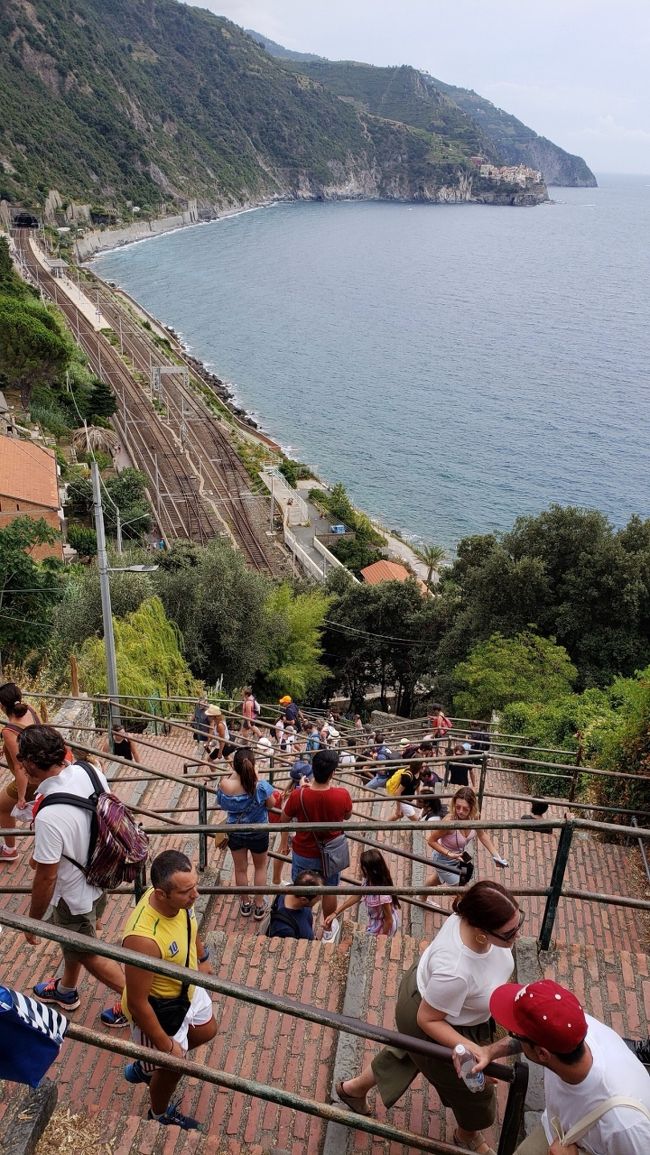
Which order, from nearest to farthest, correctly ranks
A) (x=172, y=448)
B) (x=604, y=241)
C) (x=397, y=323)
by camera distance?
(x=172, y=448) → (x=397, y=323) → (x=604, y=241)

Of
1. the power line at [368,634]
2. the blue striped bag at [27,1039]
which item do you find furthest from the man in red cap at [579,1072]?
the power line at [368,634]

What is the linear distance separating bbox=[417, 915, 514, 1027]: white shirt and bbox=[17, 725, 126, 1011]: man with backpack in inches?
69.7

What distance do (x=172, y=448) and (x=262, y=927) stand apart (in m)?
50.2

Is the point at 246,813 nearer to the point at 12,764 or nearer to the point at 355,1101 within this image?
the point at 12,764

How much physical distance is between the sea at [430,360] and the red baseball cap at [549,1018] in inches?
1840

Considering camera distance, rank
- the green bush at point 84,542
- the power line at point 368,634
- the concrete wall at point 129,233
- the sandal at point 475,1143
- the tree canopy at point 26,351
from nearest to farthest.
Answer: the sandal at point 475,1143 → the power line at point 368,634 → the green bush at point 84,542 → the tree canopy at point 26,351 → the concrete wall at point 129,233

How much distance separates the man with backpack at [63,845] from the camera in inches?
150

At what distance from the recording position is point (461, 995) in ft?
9.85

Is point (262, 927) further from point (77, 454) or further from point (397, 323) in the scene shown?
point (397, 323)

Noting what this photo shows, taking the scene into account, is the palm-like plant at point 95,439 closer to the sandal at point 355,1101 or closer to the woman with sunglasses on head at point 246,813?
the woman with sunglasses on head at point 246,813

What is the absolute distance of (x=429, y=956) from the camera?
311cm

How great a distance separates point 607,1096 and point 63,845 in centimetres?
263

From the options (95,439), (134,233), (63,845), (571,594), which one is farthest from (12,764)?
(134,233)

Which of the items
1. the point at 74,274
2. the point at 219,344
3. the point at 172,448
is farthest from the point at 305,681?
the point at 74,274
